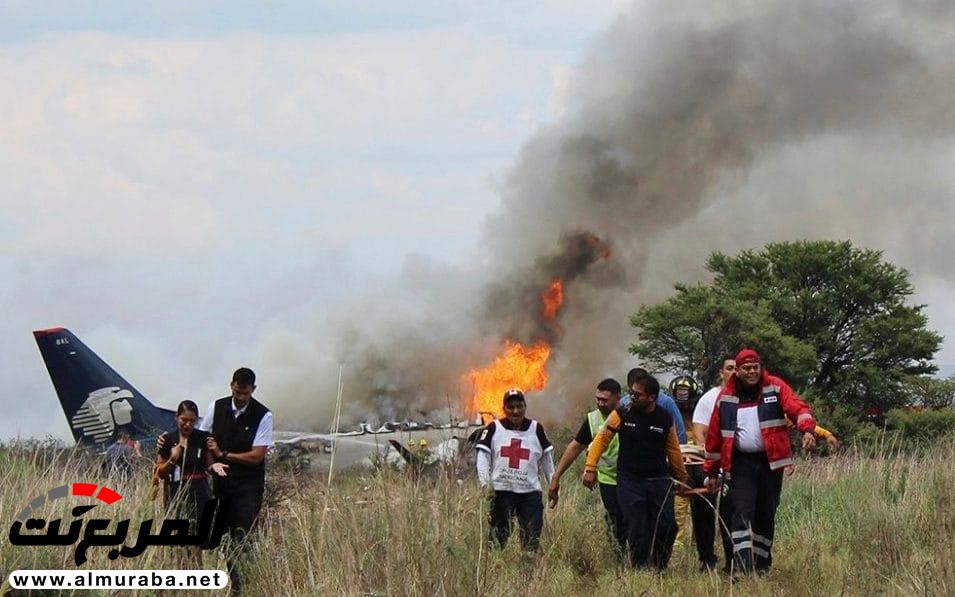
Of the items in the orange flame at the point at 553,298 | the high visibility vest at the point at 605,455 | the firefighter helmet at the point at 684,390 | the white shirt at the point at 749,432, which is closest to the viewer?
the white shirt at the point at 749,432

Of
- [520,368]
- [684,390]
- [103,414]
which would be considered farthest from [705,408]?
[520,368]

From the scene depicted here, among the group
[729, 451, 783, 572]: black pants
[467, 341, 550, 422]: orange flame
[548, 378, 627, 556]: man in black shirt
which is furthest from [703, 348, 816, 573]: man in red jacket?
[467, 341, 550, 422]: orange flame

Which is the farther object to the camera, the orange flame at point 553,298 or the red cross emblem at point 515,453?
the orange flame at point 553,298

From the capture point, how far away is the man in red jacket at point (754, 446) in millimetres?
9727

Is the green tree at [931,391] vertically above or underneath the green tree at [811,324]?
underneath

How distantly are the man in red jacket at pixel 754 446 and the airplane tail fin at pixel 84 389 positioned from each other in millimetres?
18746

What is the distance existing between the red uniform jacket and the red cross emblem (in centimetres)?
159

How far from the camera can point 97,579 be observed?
7090mm

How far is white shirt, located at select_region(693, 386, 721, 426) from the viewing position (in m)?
11.0

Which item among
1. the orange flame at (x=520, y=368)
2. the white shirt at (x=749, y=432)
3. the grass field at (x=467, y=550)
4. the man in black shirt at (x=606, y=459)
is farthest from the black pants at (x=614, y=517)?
the orange flame at (x=520, y=368)

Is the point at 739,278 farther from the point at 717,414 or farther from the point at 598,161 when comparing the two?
the point at 717,414

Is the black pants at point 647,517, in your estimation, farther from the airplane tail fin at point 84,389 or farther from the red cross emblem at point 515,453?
the airplane tail fin at point 84,389

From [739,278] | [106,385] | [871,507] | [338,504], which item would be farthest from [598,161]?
[338,504]

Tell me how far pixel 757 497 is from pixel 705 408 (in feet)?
4.43
